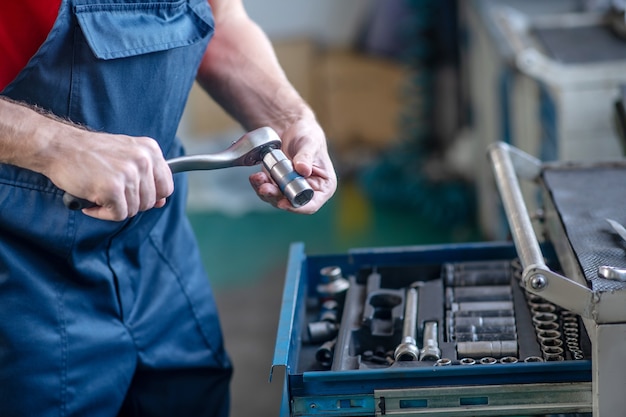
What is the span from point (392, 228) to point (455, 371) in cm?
252

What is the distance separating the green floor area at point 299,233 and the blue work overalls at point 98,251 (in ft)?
6.03

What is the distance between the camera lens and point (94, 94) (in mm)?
1166

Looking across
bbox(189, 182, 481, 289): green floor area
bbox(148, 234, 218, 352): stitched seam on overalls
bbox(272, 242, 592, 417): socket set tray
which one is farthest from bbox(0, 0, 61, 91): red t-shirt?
bbox(189, 182, 481, 289): green floor area

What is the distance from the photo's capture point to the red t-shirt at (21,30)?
114cm

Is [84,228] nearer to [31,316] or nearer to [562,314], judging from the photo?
[31,316]

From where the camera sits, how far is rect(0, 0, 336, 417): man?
1030 millimetres

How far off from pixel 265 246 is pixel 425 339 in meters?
2.36

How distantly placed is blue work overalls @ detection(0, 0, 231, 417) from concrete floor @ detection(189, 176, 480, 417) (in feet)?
3.99

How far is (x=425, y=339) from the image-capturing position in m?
1.17

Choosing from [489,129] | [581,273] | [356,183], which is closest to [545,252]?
[581,273]

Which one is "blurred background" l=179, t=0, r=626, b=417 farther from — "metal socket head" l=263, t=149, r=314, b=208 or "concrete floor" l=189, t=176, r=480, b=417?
"metal socket head" l=263, t=149, r=314, b=208

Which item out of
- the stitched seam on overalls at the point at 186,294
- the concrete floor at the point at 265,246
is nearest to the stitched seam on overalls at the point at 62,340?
the stitched seam on overalls at the point at 186,294

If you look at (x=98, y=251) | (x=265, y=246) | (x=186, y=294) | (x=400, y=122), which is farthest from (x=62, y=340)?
(x=400, y=122)

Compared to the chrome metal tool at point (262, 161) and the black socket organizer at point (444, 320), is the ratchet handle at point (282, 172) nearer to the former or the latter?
the chrome metal tool at point (262, 161)
